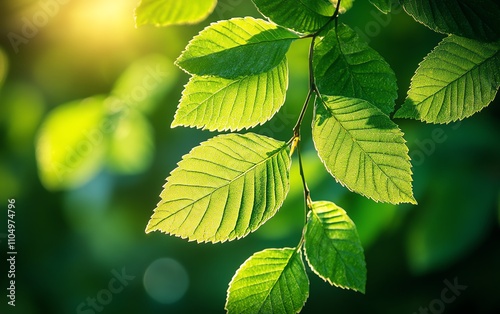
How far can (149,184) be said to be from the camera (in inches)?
92.9

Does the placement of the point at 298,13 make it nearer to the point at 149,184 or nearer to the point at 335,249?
the point at 335,249

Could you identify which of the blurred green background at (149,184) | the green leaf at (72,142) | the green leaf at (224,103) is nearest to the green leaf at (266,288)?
the green leaf at (224,103)

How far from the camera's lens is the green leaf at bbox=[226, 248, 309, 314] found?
0.52 metres

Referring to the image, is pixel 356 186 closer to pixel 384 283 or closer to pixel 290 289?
pixel 290 289

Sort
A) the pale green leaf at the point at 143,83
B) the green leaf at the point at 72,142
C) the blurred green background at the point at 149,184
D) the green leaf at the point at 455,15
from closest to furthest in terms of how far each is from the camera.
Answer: the green leaf at the point at 455,15 → the blurred green background at the point at 149,184 → the green leaf at the point at 72,142 → the pale green leaf at the point at 143,83

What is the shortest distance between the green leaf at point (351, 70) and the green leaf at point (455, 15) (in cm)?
5

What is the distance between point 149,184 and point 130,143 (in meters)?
0.46

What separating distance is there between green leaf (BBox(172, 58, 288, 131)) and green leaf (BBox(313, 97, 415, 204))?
2.2 inches

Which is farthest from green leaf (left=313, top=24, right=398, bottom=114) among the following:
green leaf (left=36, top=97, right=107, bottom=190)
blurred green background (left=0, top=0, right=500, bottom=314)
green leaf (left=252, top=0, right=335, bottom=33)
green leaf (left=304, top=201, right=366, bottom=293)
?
green leaf (left=36, top=97, right=107, bottom=190)

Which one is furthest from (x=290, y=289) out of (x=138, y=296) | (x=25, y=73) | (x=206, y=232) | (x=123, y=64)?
(x=138, y=296)

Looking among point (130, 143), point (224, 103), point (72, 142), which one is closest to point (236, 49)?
point (224, 103)

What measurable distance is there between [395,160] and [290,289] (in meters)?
0.17

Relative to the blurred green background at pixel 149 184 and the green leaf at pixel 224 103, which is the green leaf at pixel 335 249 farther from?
the blurred green background at pixel 149 184

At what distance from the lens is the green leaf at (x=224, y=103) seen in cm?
49
